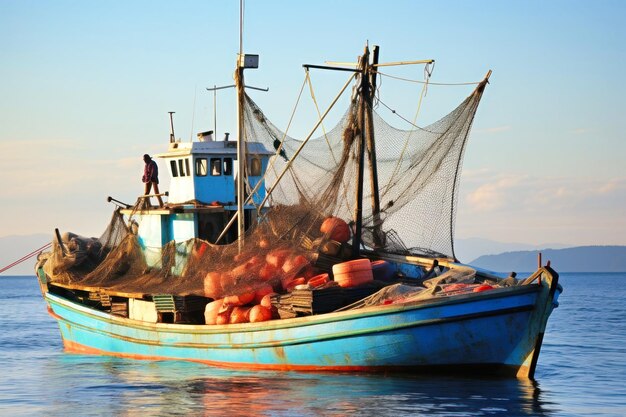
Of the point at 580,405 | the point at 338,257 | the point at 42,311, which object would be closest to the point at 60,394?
the point at 338,257

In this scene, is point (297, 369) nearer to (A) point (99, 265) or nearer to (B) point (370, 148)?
(B) point (370, 148)

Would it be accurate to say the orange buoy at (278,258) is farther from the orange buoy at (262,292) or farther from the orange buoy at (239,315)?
the orange buoy at (239,315)

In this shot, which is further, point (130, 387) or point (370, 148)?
point (370, 148)

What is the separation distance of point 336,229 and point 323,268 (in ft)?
2.50

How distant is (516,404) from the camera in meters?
16.2

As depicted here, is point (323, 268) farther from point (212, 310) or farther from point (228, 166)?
point (228, 166)

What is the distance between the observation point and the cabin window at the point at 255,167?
947 inches

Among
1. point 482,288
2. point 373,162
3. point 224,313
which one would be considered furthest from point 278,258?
point 482,288

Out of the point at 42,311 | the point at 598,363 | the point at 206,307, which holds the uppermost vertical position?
the point at 206,307

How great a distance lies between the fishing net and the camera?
19.2 metres

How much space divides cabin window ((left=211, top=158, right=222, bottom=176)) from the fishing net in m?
2.84

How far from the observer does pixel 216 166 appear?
942 inches

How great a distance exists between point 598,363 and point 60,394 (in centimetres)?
1150

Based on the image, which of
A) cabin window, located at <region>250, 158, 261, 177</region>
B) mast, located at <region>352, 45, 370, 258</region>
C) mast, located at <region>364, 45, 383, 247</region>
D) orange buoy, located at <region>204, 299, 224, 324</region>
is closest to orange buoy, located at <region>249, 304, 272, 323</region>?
orange buoy, located at <region>204, 299, 224, 324</region>
